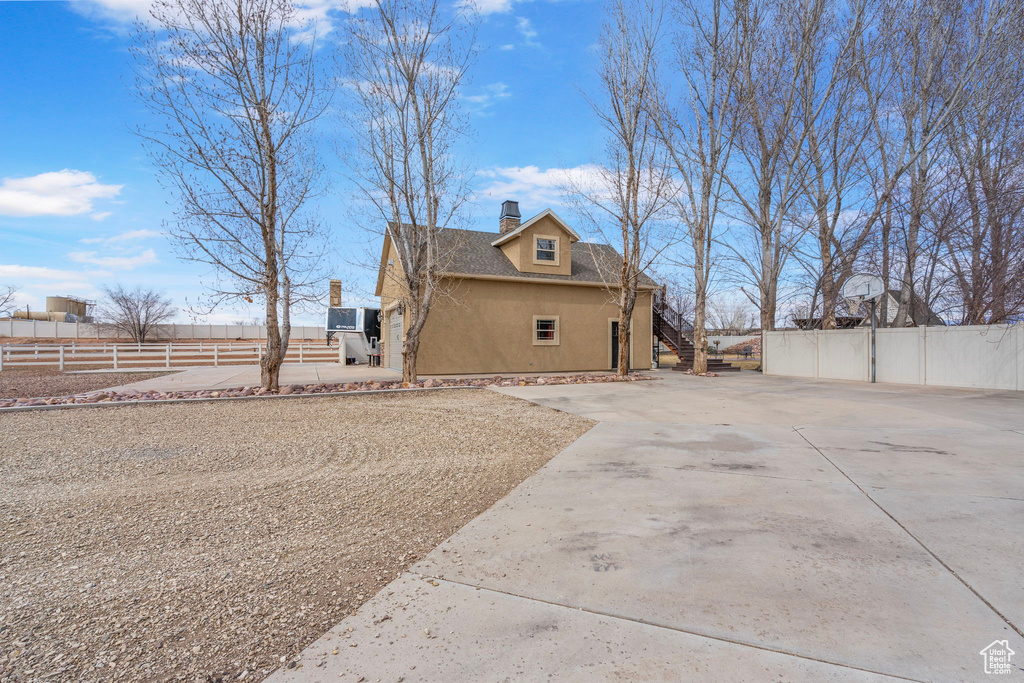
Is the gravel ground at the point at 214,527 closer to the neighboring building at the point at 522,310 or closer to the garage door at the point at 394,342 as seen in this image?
the neighboring building at the point at 522,310

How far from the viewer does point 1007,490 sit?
3.98 m

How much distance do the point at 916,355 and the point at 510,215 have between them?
14286mm

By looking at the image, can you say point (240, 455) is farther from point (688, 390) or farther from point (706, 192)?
point (706, 192)

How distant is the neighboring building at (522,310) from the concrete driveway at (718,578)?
11.6m

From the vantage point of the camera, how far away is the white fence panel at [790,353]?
54.5 feet

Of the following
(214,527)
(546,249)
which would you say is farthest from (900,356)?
(214,527)

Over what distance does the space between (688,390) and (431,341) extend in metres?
8.26

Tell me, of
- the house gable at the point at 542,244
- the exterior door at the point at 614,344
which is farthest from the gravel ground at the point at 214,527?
the exterior door at the point at 614,344

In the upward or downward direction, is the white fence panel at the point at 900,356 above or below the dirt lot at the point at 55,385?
above

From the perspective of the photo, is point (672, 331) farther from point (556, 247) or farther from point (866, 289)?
point (866, 289)

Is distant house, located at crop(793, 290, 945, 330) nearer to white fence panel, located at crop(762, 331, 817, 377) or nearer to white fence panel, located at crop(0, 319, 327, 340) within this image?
white fence panel, located at crop(762, 331, 817, 377)

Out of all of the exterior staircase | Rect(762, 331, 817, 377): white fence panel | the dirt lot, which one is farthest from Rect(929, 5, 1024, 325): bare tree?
the dirt lot

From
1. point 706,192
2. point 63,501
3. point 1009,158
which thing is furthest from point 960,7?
point 63,501

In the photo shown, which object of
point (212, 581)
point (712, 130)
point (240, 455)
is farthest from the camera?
point (712, 130)
